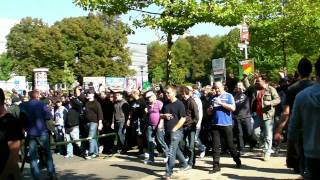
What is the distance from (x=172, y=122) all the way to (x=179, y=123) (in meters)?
0.18

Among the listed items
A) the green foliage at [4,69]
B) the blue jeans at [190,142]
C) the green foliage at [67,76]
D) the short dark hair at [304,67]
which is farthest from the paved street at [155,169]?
the green foliage at [4,69]

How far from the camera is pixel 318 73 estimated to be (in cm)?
479

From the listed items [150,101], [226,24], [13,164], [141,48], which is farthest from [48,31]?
[13,164]

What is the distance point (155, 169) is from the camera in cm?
1177

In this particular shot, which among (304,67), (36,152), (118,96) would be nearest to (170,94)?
(36,152)

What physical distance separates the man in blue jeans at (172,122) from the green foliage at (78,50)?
61.2 metres

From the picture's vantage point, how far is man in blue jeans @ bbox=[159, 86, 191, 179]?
1017 centimetres

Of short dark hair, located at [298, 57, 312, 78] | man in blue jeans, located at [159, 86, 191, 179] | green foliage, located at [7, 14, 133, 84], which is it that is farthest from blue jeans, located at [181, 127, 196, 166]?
green foliage, located at [7, 14, 133, 84]

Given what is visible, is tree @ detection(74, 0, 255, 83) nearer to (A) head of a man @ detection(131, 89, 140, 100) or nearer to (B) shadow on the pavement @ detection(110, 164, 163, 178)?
(A) head of a man @ detection(131, 89, 140, 100)

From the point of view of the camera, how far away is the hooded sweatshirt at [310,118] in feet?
15.5

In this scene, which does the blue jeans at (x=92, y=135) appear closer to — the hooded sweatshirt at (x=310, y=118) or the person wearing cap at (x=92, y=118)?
the person wearing cap at (x=92, y=118)

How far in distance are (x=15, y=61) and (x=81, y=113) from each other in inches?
2572

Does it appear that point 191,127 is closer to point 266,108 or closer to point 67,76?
point 266,108

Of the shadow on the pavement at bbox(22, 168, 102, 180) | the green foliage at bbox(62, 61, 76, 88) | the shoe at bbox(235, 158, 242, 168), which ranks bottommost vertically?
the shadow on the pavement at bbox(22, 168, 102, 180)
